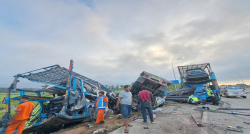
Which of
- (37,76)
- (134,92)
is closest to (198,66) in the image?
→ (134,92)

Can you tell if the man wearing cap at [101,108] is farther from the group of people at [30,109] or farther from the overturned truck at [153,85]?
the overturned truck at [153,85]

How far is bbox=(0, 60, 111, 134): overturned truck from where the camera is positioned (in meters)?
4.42

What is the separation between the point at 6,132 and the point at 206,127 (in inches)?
239

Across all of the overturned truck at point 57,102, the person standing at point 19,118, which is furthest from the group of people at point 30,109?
the overturned truck at point 57,102

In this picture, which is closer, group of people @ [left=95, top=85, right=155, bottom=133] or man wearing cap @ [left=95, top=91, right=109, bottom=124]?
group of people @ [left=95, top=85, right=155, bottom=133]

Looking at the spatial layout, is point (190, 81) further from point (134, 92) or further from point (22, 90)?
point (22, 90)

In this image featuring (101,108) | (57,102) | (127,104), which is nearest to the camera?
(127,104)

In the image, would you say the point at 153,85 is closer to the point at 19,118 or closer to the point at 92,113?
the point at 92,113

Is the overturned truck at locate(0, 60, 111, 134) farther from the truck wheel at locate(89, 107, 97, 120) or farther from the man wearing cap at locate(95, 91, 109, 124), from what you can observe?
the man wearing cap at locate(95, 91, 109, 124)

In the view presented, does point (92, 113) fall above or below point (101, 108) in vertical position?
below

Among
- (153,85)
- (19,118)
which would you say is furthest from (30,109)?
(153,85)

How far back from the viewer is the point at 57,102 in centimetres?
532

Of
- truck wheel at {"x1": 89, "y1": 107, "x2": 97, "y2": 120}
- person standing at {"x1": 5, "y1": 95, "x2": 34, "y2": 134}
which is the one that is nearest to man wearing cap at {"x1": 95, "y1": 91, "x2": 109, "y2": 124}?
truck wheel at {"x1": 89, "y1": 107, "x2": 97, "y2": 120}

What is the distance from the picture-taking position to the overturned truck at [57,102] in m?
4.42
